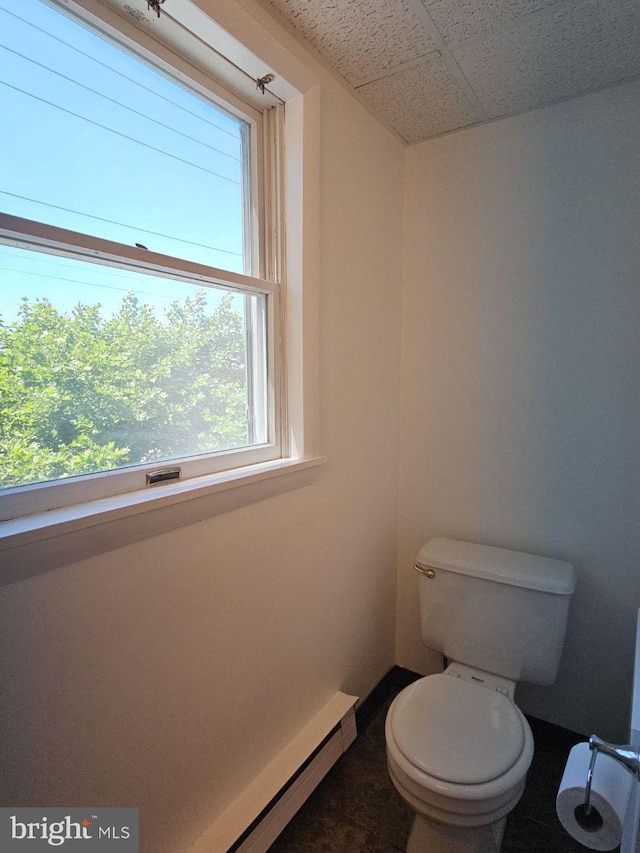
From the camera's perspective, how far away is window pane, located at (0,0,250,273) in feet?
2.42

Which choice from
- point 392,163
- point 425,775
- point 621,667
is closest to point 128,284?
point 392,163

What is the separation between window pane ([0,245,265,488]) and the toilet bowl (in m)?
0.94

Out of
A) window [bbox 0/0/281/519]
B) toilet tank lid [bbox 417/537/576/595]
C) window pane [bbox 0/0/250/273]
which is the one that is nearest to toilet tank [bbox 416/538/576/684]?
toilet tank lid [bbox 417/537/576/595]

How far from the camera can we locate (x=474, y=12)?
1016mm

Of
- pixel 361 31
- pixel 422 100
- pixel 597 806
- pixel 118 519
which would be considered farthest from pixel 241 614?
pixel 422 100

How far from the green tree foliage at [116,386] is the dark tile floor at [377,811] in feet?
3.95

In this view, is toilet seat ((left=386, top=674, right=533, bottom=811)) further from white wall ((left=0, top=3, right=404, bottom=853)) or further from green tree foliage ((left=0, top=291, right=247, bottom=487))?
green tree foliage ((left=0, top=291, right=247, bottom=487))

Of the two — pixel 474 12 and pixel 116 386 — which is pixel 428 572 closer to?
pixel 116 386

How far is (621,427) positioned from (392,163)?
127 cm

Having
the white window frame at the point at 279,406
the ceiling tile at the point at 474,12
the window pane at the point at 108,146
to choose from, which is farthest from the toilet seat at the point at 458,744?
the ceiling tile at the point at 474,12

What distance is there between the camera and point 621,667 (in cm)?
142

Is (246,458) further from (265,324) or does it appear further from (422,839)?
(422,839)

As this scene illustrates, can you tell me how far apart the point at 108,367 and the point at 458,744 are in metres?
1.27

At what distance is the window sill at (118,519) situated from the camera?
26.3 inches
